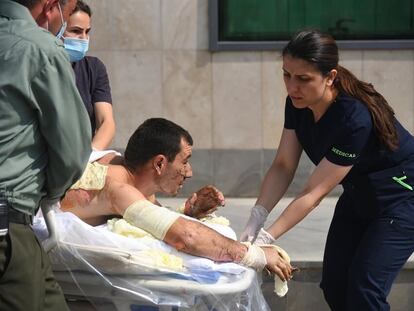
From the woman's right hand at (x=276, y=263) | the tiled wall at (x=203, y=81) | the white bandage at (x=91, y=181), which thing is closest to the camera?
the woman's right hand at (x=276, y=263)

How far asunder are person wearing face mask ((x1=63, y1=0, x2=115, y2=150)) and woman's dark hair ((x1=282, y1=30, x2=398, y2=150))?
1.31 metres

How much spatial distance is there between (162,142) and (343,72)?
805 millimetres

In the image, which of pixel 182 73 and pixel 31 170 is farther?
pixel 182 73

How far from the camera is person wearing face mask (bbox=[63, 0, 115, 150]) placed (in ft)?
15.1

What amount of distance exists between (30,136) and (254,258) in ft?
3.65

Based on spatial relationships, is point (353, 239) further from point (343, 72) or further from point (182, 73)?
point (182, 73)

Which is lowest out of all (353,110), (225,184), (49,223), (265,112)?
(225,184)

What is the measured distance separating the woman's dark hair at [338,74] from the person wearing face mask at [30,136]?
1.11m

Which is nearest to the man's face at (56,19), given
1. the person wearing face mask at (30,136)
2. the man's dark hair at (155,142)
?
the person wearing face mask at (30,136)

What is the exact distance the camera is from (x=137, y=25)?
23.6 feet

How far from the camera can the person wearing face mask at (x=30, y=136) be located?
8.90 ft

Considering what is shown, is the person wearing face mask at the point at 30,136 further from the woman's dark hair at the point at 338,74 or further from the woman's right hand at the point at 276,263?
the woman's dark hair at the point at 338,74

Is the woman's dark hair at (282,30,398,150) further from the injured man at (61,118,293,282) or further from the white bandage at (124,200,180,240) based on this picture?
the white bandage at (124,200,180,240)


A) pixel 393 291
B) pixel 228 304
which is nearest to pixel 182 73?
pixel 393 291
